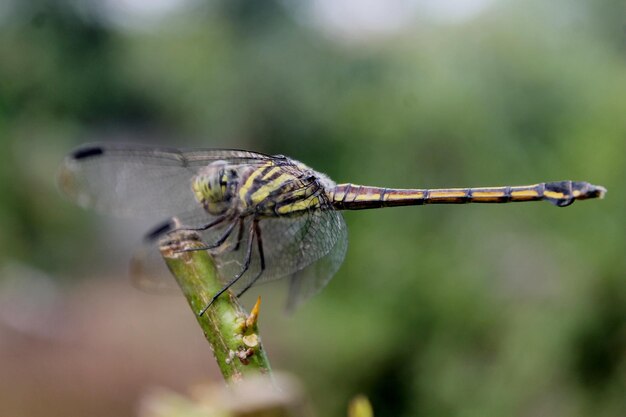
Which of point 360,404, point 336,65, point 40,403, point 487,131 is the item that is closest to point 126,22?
point 336,65

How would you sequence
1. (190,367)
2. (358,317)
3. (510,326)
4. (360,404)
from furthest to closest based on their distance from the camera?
(190,367)
(358,317)
(510,326)
(360,404)

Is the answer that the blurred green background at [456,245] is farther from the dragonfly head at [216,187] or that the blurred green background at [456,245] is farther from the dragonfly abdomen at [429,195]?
the dragonfly head at [216,187]

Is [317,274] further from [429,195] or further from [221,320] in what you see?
[221,320]

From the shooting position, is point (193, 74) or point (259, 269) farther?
point (193, 74)

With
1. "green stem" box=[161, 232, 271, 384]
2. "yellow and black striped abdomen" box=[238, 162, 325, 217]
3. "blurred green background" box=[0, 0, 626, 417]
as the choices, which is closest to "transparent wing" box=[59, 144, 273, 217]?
"yellow and black striped abdomen" box=[238, 162, 325, 217]

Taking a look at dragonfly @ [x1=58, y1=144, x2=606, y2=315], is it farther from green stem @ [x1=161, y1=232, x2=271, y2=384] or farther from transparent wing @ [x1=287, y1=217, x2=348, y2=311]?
green stem @ [x1=161, y1=232, x2=271, y2=384]

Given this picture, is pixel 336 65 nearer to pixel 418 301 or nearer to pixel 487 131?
pixel 487 131

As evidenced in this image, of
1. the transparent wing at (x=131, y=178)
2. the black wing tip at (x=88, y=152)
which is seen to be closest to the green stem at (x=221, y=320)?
the transparent wing at (x=131, y=178)
